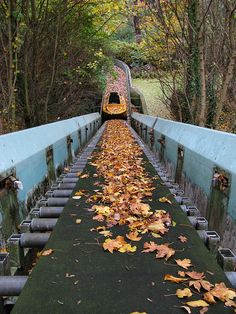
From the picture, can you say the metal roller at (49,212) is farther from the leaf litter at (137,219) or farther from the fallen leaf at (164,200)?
the fallen leaf at (164,200)

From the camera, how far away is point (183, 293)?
1975 mm

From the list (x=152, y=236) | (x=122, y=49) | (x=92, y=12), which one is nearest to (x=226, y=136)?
(x=152, y=236)

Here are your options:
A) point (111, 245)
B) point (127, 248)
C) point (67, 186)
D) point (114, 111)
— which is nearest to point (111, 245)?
point (111, 245)

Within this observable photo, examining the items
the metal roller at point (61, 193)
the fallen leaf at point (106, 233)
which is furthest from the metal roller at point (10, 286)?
the metal roller at point (61, 193)

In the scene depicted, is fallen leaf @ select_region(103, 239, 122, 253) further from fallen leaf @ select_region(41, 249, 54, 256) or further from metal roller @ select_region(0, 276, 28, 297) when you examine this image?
metal roller @ select_region(0, 276, 28, 297)

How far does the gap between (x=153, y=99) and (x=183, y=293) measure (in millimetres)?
30365

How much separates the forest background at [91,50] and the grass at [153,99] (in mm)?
7294

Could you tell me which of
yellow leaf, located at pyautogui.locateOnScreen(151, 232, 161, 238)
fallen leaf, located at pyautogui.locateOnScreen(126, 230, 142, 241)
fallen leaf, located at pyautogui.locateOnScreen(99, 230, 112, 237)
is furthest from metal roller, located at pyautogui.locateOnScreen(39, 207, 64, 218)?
yellow leaf, located at pyautogui.locateOnScreen(151, 232, 161, 238)

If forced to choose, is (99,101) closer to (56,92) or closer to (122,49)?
(56,92)

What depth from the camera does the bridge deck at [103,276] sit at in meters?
1.86

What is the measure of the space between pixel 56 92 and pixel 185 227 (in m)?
13.9

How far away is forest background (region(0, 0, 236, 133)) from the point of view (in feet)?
26.1

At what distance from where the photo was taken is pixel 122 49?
47062mm

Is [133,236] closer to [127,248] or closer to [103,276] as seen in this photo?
[127,248]
